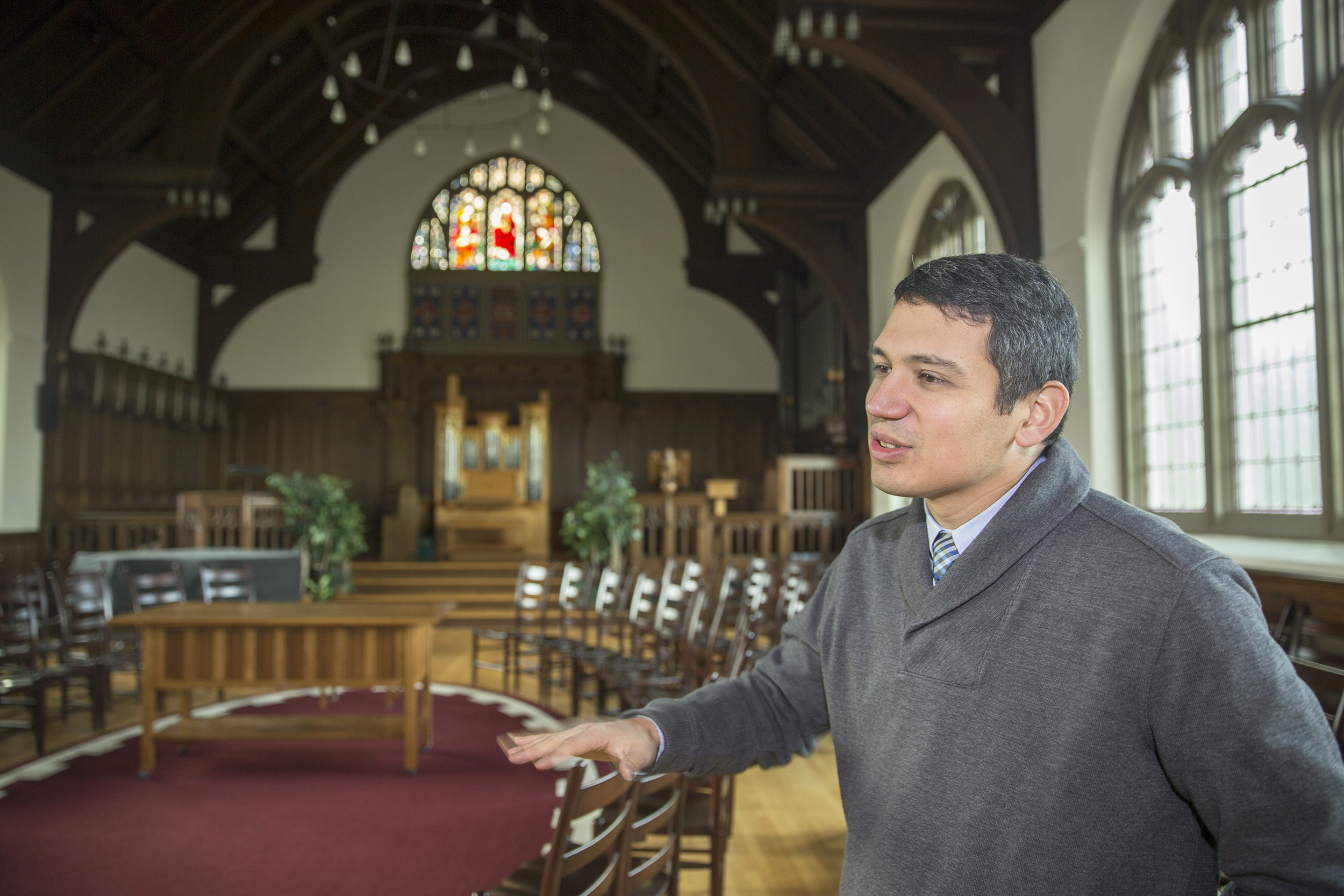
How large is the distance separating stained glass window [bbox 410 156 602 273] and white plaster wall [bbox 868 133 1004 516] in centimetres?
623

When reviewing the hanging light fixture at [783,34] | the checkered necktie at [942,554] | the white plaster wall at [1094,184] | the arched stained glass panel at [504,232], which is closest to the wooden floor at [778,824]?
the checkered necktie at [942,554]

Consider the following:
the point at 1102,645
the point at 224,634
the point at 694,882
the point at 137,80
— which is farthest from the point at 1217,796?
the point at 137,80

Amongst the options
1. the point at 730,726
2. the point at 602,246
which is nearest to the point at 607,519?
Answer: the point at 602,246

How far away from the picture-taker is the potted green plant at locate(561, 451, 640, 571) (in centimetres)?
1069

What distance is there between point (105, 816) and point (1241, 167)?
6.59 meters

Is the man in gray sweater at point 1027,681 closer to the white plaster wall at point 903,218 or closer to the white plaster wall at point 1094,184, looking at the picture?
the white plaster wall at point 1094,184

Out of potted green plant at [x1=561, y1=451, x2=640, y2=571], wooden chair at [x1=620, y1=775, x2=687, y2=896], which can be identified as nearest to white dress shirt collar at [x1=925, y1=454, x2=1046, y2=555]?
wooden chair at [x1=620, y1=775, x2=687, y2=896]

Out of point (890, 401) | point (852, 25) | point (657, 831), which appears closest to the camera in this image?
point (890, 401)

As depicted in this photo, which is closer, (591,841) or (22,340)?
(591,841)

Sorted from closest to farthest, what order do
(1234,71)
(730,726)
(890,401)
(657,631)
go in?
(890,401)
(730,726)
(1234,71)
(657,631)

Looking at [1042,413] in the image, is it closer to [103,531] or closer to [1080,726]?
[1080,726]

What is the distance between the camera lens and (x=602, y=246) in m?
15.8

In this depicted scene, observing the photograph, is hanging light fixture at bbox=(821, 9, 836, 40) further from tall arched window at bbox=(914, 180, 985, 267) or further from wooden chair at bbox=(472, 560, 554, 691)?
wooden chair at bbox=(472, 560, 554, 691)

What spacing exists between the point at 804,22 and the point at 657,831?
557 cm
